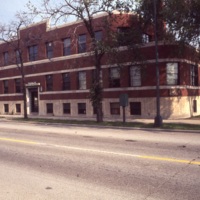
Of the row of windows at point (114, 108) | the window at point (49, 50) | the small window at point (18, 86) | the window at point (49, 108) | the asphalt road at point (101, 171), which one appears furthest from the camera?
the small window at point (18, 86)

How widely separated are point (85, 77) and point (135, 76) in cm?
553

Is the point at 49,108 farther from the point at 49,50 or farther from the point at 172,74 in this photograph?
the point at 172,74

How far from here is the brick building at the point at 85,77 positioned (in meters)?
22.8

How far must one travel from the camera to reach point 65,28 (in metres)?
29.0

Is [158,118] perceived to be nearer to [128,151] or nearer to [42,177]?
[128,151]

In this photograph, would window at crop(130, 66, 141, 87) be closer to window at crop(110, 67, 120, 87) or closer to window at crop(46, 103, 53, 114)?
window at crop(110, 67, 120, 87)

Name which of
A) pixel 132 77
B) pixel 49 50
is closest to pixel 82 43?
pixel 49 50

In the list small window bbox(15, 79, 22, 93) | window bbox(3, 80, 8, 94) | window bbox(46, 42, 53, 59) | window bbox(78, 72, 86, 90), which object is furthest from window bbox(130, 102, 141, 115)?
window bbox(3, 80, 8, 94)

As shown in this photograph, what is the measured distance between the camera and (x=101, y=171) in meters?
7.20

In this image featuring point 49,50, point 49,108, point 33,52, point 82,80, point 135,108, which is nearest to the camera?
point 135,108

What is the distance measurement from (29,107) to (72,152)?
24.9 metres

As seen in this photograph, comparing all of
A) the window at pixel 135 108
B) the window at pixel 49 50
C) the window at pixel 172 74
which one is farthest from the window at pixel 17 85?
the window at pixel 172 74

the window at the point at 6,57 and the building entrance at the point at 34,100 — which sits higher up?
the window at the point at 6,57

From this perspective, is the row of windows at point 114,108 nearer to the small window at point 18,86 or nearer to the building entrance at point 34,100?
the building entrance at point 34,100
